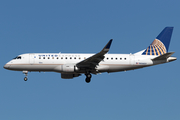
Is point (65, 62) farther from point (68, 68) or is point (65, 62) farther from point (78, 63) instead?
point (78, 63)

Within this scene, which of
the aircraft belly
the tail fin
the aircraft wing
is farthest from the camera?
the tail fin

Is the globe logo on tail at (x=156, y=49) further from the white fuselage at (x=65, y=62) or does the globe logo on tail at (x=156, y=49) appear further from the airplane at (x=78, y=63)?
the white fuselage at (x=65, y=62)

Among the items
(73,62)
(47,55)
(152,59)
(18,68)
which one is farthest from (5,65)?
(152,59)

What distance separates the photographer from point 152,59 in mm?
51312

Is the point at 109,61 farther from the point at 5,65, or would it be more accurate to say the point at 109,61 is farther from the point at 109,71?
the point at 5,65

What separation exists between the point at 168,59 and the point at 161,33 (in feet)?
21.7

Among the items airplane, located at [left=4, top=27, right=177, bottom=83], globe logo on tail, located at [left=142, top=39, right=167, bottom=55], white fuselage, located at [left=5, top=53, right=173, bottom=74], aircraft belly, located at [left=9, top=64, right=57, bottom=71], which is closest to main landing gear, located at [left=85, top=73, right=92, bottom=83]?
airplane, located at [left=4, top=27, right=177, bottom=83]

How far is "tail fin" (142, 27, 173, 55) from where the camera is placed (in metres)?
53.9

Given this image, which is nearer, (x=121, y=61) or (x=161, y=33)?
(x=121, y=61)

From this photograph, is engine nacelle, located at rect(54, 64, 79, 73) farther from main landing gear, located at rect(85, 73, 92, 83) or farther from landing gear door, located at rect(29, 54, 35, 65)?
landing gear door, located at rect(29, 54, 35, 65)

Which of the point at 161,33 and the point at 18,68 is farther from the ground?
the point at 161,33

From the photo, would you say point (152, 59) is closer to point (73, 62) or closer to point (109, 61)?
point (109, 61)

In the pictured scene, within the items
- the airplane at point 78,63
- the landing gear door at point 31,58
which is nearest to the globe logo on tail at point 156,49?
the airplane at point 78,63

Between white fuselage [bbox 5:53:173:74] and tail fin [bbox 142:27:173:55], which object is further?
tail fin [bbox 142:27:173:55]
